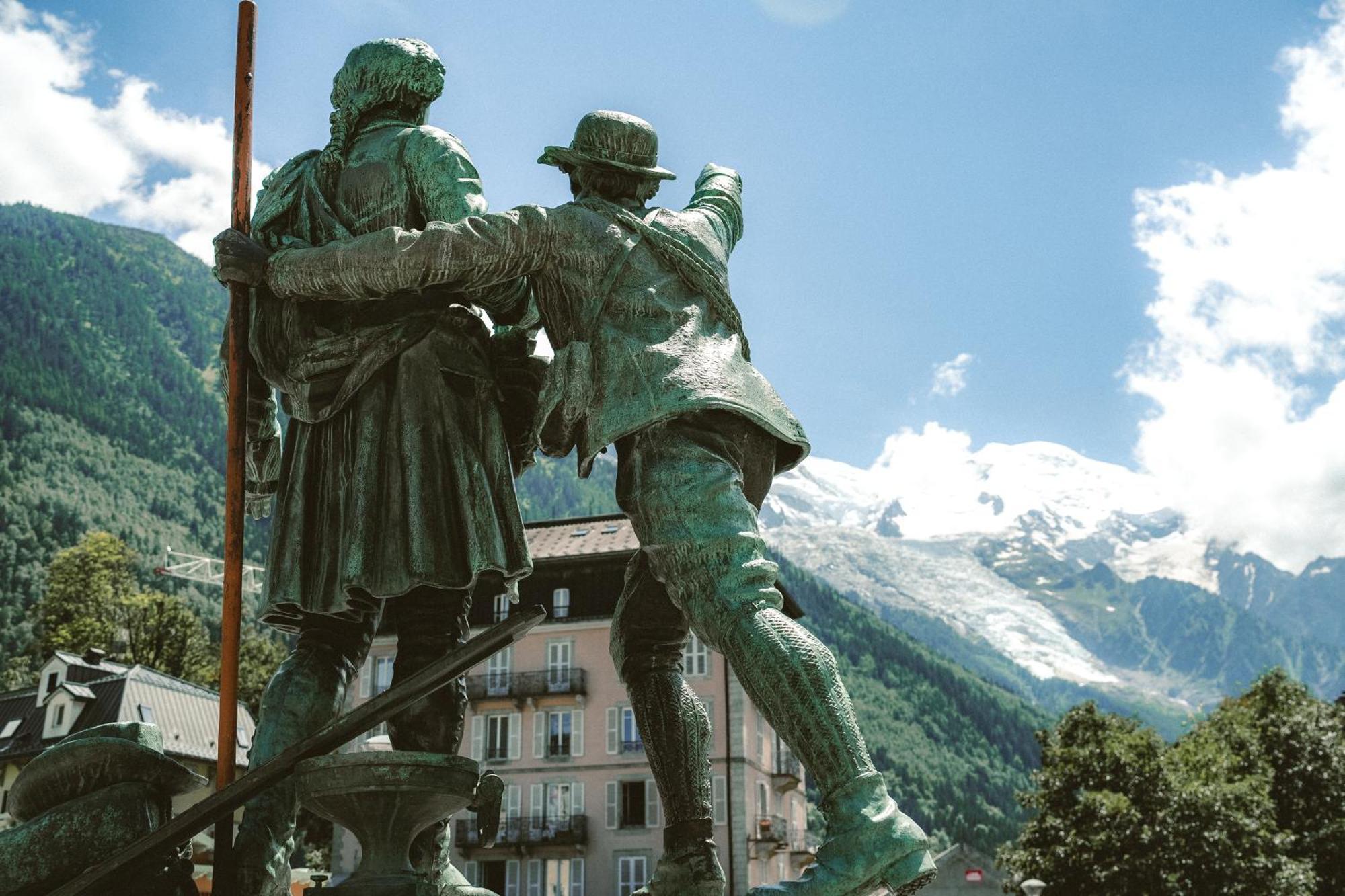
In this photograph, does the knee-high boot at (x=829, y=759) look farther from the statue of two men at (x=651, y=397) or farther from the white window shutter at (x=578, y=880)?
the white window shutter at (x=578, y=880)

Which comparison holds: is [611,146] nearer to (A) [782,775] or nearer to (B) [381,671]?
(B) [381,671]

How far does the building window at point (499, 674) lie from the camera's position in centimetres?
A: 4791

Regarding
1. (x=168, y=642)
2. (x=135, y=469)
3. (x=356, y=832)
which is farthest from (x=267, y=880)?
(x=135, y=469)

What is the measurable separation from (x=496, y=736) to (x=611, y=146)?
151ft

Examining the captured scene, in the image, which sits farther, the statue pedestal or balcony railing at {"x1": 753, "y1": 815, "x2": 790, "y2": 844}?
balcony railing at {"x1": 753, "y1": 815, "x2": 790, "y2": 844}

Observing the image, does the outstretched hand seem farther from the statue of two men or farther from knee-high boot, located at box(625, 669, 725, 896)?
knee-high boot, located at box(625, 669, 725, 896)

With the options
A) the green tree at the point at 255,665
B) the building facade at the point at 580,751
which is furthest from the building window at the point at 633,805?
the green tree at the point at 255,665

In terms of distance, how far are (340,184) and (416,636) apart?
4.98 ft

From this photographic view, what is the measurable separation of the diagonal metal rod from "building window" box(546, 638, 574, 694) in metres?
44.1

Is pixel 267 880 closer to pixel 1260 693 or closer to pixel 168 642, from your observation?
pixel 1260 693

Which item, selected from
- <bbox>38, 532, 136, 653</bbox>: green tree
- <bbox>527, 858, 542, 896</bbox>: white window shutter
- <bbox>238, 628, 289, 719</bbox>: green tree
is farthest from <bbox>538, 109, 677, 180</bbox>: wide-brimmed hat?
<bbox>38, 532, 136, 653</bbox>: green tree

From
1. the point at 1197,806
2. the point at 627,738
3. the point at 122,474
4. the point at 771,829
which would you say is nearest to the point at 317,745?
the point at 1197,806

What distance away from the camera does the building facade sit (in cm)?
4528

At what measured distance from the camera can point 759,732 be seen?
4844 centimetres
